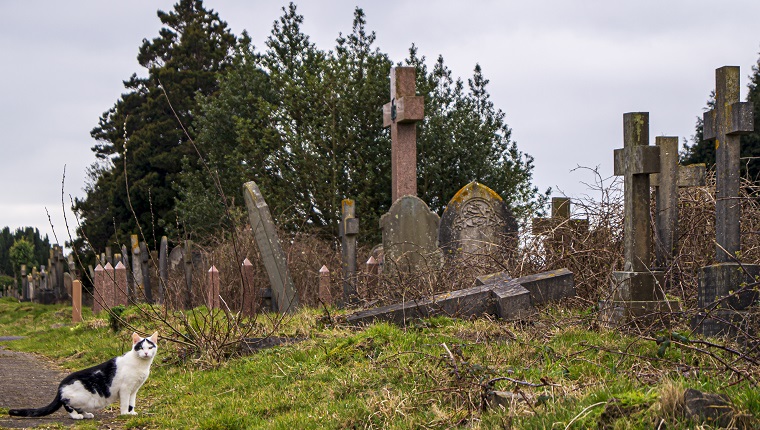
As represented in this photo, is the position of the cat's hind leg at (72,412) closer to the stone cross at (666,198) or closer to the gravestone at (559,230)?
the stone cross at (666,198)

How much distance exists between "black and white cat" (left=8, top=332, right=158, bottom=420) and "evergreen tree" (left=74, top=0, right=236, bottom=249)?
93.3ft

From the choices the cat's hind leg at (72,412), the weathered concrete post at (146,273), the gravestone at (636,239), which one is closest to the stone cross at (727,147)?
the gravestone at (636,239)

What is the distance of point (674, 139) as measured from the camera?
38.5 feet

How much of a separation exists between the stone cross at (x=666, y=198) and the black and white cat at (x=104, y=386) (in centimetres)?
571

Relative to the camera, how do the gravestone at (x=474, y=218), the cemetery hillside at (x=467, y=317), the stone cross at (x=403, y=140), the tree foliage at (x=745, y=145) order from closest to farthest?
1. the cemetery hillside at (x=467, y=317)
2. the gravestone at (x=474, y=218)
3. the stone cross at (x=403, y=140)
4. the tree foliage at (x=745, y=145)

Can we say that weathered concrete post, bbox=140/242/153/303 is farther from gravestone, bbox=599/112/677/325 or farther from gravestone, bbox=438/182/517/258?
gravestone, bbox=599/112/677/325

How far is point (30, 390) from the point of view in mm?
9711

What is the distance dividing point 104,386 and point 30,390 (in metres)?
2.18

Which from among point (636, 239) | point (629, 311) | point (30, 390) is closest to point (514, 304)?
point (629, 311)

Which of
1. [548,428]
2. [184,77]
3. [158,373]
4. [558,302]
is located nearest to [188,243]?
[158,373]

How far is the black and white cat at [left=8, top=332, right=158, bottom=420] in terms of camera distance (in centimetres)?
784

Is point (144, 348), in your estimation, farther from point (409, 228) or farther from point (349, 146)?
point (349, 146)

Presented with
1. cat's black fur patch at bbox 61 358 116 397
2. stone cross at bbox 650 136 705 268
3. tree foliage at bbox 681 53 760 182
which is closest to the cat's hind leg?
cat's black fur patch at bbox 61 358 116 397

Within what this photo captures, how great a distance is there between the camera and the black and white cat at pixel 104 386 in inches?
309
